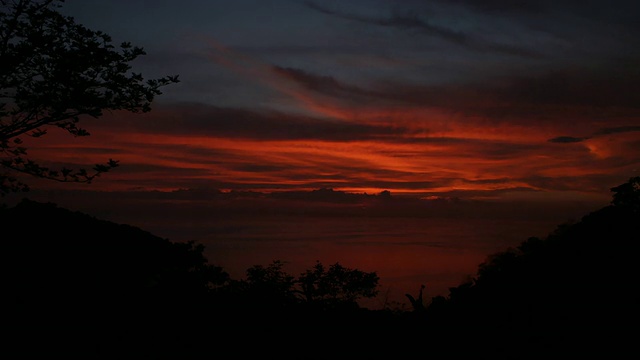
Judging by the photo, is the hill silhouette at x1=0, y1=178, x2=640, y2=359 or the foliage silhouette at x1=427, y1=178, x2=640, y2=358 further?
the hill silhouette at x1=0, y1=178, x2=640, y2=359

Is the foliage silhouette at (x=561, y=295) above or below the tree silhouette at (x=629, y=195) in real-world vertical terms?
below

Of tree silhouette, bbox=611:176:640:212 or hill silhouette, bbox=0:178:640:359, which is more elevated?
tree silhouette, bbox=611:176:640:212

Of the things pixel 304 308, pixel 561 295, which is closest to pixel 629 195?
pixel 561 295

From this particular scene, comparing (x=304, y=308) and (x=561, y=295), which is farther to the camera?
(x=304, y=308)

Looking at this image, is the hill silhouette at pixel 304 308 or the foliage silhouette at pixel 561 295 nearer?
the foliage silhouette at pixel 561 295

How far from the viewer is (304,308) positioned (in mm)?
21828

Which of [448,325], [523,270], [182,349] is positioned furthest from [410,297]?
[182,349]

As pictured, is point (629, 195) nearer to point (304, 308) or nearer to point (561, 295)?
point (561, 295)

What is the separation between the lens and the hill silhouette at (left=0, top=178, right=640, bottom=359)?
16.5 metres

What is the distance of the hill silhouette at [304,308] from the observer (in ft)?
54.1

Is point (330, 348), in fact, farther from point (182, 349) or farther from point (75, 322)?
point (75, 322)

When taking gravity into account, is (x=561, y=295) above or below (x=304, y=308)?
above

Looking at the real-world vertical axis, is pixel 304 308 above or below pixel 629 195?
below

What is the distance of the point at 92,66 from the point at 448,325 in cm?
1450
